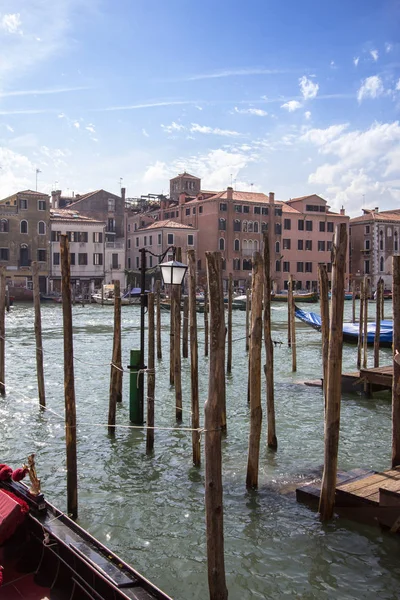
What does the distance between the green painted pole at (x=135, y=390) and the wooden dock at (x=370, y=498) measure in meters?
2.74

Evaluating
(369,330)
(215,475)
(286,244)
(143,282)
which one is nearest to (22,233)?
(286,244)

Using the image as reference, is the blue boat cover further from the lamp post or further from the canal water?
the lamp post

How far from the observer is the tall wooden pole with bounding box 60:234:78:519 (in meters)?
4.56

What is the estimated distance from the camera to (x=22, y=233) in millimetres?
36938

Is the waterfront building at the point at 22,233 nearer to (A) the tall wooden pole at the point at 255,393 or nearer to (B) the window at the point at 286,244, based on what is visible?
(B) the window at the point at 286,244

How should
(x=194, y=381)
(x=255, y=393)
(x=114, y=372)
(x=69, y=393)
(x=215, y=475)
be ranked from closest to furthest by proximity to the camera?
(x=215, y=475) < (x=69, y=393) < (x=255, y=393) < (x=194, y=381) < (x=114, y=372)

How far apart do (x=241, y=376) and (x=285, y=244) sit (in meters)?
32.6

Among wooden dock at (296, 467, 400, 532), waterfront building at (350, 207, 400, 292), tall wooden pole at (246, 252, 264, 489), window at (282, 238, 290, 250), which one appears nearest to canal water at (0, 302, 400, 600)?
wooden dock at (296, 467, 400, 532)

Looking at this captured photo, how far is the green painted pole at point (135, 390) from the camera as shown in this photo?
280 inches

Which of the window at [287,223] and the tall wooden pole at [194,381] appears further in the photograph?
the window at [287,223]

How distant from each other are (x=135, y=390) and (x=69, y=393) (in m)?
2.65

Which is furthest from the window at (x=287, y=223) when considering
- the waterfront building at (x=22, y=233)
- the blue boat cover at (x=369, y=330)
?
the blue boat cover at (x=369, y=330)

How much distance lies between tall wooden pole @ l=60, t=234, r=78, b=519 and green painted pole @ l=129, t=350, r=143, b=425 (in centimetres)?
232

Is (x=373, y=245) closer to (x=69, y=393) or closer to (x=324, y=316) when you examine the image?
(x=324, y=316)
